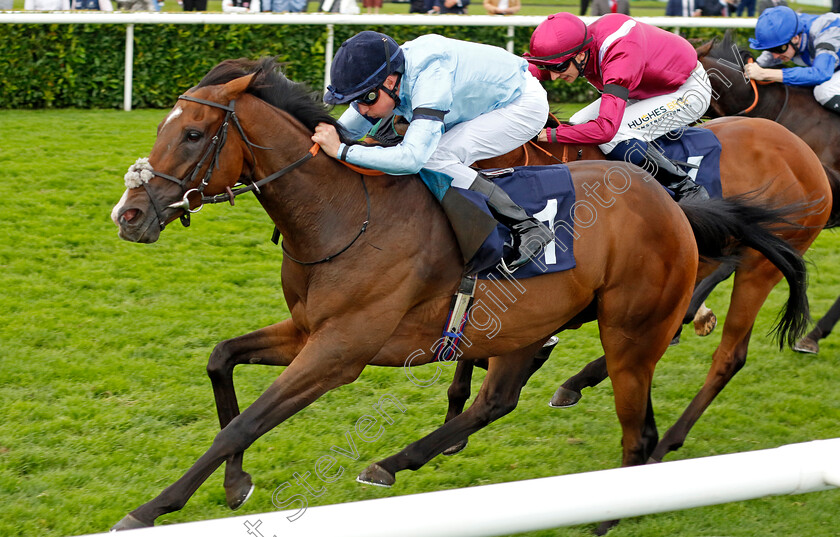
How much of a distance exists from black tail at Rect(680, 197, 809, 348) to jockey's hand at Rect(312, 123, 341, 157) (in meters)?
1.58

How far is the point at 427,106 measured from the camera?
3.05m

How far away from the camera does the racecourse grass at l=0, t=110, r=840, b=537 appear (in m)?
3.61

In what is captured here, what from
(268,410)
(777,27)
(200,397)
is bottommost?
(200,397)

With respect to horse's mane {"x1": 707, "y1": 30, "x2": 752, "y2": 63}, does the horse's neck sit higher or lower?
lower

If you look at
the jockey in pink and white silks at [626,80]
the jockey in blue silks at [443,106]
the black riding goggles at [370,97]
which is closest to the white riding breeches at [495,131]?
the jockey in blue silks at [443,106]

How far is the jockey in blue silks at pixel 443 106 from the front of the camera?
3.04 meters

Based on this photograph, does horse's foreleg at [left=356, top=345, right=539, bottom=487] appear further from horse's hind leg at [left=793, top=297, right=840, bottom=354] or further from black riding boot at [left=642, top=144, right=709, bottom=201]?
horse's hind leg at [left=793, top=297, right=840, bottom=354]

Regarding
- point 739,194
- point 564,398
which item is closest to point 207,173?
point 564,398

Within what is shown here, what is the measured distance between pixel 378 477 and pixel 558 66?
6.70 ft

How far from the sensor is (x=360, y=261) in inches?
122

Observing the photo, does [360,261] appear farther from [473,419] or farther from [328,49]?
[328,49]

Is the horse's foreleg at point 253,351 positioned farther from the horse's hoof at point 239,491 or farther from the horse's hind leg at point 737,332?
the horse's hind leg at point 737,332

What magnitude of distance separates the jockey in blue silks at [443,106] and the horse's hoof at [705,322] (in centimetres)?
217

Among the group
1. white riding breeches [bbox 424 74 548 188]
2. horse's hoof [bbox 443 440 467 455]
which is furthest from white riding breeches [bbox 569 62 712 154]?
horse's hoof [bbox 443 440 467 455]
